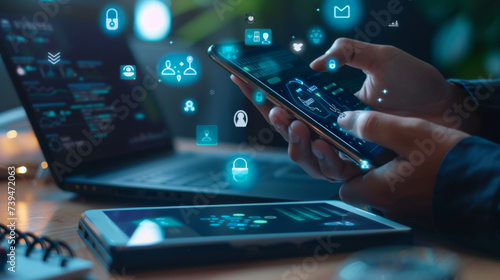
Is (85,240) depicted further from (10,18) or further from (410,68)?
(410,68)

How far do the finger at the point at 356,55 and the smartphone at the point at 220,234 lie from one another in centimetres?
25

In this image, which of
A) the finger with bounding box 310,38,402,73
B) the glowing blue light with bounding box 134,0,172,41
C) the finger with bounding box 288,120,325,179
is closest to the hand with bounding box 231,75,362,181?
the finger with bounding box 288,120,325,179

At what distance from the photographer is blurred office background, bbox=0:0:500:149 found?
726mm

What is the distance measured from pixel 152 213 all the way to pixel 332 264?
178 mm

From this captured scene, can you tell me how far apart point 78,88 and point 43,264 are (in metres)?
0.46

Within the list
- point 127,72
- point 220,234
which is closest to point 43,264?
point 220,234

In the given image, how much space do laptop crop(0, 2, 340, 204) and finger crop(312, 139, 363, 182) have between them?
0.03m

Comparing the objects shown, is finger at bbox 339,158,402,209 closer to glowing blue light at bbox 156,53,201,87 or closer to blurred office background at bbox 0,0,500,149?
blurred office background at bbox 0,0,500,149

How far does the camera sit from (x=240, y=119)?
775 millimetres

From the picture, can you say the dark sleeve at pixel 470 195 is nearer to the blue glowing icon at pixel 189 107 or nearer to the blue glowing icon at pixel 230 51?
the blue glowing icon at pixel 230 51

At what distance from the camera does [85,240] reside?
1.31 ft

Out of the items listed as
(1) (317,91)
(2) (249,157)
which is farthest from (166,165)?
(1) (317,91)

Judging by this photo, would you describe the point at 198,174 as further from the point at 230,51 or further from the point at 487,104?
the point at 487,104

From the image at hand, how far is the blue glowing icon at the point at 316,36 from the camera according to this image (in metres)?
0.73
